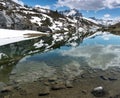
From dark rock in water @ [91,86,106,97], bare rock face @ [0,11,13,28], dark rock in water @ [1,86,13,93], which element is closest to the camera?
dark rock in water @ [91,86,106,97]

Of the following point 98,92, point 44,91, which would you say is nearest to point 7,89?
point 44,91

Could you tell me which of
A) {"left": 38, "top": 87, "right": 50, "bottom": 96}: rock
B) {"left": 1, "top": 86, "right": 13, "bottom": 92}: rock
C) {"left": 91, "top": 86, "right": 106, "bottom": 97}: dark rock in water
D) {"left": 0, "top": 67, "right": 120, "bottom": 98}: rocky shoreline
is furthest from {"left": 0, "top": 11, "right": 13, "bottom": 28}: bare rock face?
{"left": 91, "top": 86, "right": 106, "bottom": 97}: dark rock in water

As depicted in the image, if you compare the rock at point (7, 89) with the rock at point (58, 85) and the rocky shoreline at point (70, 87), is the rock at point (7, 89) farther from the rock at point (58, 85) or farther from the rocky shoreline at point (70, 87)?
the rock at point (58, 85)

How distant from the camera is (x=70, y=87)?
81.7 ft

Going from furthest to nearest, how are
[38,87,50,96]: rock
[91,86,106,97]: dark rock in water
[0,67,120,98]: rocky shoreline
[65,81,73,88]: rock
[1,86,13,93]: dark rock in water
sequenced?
[65,81,73,88]: rock
[1,86,13,93]: dark rock in water
[38,87,50,96]: rock
[0,67,120,98]: rocky shoreline
[91,86,106,97]: dark rock in water

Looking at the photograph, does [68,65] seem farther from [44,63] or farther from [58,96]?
[58,96]

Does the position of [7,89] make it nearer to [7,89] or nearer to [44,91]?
[7,89]

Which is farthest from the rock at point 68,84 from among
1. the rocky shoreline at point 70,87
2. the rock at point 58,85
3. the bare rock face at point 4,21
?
the bare rock face at point 4,21

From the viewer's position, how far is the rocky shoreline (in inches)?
878

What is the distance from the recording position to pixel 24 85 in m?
26.0

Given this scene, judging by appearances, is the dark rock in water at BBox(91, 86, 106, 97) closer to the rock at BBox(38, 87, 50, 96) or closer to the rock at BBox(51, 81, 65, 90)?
the rock at BBox(51, 81, 65, 90)

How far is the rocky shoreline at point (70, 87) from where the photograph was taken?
2230 cm

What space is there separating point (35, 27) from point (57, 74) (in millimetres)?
124175

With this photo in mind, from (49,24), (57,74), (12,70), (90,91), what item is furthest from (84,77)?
(49,24)
